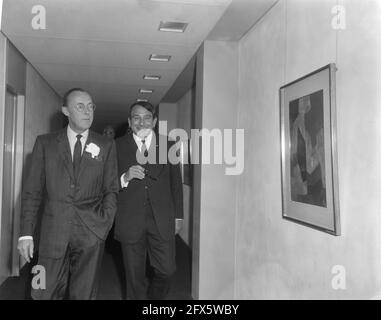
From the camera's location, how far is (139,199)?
9.81 ft

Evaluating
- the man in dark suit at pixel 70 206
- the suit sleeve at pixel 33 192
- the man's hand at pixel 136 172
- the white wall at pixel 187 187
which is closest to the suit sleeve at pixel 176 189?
the man's hand at pixel 136 172

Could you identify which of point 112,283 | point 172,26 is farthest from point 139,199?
point 112,283

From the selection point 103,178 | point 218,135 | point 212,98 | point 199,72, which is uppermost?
point 199,72

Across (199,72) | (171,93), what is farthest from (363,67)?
(171,93)

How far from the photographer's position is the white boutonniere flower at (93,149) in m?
2.48

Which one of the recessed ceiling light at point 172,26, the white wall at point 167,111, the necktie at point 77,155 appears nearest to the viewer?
the necktie at point 77,155

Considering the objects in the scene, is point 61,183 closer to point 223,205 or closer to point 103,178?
point 103,178

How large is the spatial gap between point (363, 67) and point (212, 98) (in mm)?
2104

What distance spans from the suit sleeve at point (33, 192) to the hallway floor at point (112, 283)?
1.70 meters

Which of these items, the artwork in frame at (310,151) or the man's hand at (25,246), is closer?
the artwork in frame at (310,151)

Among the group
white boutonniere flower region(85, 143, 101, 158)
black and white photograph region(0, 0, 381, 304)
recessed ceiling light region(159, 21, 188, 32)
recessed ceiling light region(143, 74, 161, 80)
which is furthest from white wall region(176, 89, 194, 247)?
white boutonniere flower region(85, 143, 101, 158)

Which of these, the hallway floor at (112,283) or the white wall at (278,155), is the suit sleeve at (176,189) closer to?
the white wall at (278,155)

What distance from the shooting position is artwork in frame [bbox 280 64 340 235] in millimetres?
1955

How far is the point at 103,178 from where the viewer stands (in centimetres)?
256
